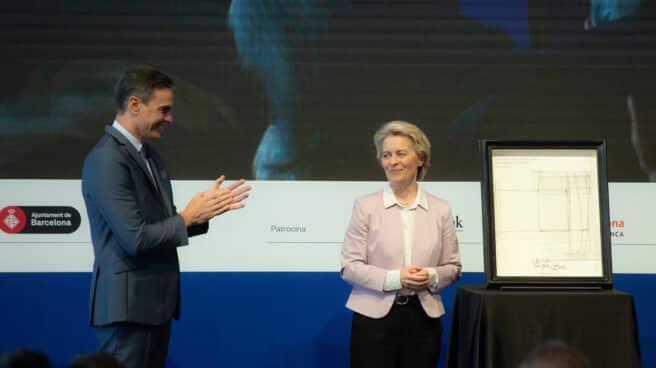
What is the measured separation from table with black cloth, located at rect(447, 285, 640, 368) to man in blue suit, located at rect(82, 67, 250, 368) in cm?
105

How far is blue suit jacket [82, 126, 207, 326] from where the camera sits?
2557 mm

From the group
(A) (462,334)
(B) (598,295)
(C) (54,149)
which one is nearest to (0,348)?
(C) (54,149)

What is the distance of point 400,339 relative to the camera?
2.97 meters

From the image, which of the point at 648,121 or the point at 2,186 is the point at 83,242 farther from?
the point at 648,121

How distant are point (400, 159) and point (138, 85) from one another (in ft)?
3.53

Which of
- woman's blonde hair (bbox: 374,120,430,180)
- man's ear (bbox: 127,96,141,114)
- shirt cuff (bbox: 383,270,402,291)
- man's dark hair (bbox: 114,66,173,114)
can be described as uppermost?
man's dark hair (bbox: 114,66,173,114)

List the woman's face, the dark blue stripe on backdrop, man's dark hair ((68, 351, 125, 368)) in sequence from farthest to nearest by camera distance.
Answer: the dark blue stripe on backdrop → the woman's face → man's dark hair ((68, 351, 125, 368))

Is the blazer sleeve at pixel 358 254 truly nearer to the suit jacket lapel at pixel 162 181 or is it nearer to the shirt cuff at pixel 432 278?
the shirt cuff at pixel 432 278

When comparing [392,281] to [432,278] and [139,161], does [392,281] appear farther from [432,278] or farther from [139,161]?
[139,161]

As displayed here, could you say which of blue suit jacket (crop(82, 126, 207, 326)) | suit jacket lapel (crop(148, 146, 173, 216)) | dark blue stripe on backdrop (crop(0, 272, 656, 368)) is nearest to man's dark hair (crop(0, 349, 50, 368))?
blue suit jacket (crop(82, 126, 207, 326))

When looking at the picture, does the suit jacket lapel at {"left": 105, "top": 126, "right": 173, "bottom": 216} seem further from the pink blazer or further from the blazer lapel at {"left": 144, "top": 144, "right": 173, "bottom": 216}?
the pink blazer

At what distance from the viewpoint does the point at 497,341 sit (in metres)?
2.69

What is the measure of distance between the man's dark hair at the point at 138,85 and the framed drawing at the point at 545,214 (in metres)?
1.22
